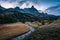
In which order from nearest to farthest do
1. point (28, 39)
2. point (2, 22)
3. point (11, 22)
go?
point (28, 39) < point (2, 22) < point (11, 22)

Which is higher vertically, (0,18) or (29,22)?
(0,18)

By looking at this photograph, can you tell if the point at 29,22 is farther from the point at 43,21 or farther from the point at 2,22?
the point at 2,22

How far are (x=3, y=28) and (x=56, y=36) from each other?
19759 millimetres

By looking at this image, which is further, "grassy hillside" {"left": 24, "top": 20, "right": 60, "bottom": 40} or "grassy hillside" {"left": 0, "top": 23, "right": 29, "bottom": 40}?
"grassy hillside" {"left": 0, "top": 23, "right": 29, "bottom": 40}

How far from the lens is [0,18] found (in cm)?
4662

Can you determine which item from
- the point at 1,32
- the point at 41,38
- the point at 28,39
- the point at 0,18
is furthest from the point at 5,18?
the point at 41,38

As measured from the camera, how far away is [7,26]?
48.7m

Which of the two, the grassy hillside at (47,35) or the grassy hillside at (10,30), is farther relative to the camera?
the grassy hillside at (10,30)

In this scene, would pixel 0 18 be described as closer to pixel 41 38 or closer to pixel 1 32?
pixel 1 32

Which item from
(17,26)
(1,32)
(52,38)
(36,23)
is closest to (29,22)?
(36,23)

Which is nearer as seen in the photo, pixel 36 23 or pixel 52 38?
pixel 52 38

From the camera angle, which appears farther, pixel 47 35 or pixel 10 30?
pixel 10 30

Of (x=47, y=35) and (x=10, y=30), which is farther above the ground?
(x=47, y=35)

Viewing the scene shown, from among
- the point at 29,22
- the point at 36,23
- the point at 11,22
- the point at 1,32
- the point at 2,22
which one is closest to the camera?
the point at 1,32
